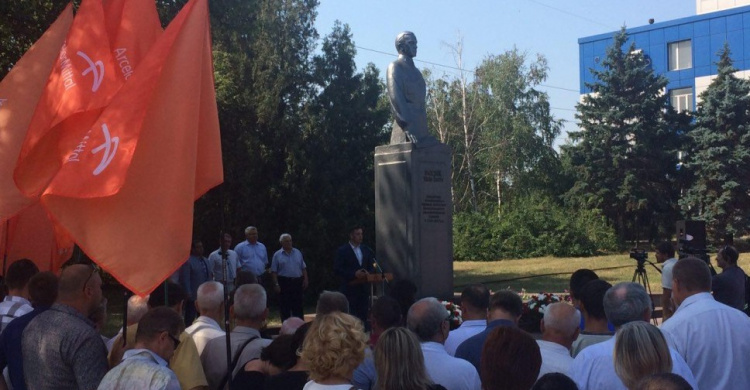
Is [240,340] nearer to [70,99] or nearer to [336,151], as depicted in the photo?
[70,99]

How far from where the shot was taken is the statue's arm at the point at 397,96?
42.1ft

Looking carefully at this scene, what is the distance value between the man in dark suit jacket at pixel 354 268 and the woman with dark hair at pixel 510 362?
8820 millimetres

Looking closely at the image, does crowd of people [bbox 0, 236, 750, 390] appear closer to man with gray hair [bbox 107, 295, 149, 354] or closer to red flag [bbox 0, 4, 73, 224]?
man with gray hair [bbox 107, 295, 149, 354]

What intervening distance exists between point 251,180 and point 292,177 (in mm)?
1148

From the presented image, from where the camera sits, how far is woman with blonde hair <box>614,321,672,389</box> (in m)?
3.81

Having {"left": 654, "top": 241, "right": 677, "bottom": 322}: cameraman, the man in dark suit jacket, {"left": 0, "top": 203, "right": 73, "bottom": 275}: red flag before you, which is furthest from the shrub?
{"left": 0, "top": 203, "right": 73, "bottom": 275}: red flag

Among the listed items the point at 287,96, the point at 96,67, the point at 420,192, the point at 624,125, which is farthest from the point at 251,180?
the point at 624,125

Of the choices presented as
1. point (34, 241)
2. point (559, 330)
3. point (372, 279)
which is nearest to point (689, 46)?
point (372, 279)

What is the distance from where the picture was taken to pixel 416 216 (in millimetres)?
12625

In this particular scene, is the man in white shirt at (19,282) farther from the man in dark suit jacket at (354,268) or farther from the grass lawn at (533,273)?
the grass lawn at (533,273)

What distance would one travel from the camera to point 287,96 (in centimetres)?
2397

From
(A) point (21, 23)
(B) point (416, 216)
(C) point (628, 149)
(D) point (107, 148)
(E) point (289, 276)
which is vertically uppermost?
(A) point (21, 23)

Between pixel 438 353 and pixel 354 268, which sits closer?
pixel 438 353

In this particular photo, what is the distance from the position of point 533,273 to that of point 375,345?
83.5ft
